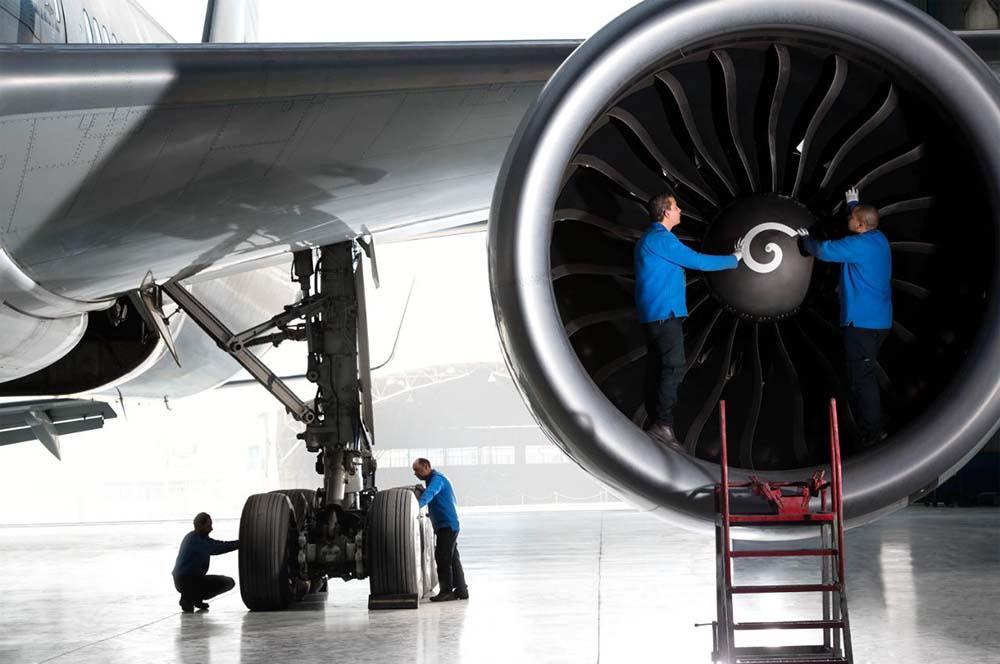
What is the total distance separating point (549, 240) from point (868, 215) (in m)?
0.98

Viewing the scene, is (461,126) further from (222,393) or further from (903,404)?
(222,393)

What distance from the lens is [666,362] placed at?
3.55 m

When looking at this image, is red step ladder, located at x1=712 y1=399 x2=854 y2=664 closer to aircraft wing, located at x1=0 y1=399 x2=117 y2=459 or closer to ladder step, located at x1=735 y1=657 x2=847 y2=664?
ladder step, located at x1=735 y1=657 x2=847 y2=664

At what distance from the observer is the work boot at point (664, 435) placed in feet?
11.2

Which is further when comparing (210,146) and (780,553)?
(210,146)

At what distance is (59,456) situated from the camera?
10664 mm

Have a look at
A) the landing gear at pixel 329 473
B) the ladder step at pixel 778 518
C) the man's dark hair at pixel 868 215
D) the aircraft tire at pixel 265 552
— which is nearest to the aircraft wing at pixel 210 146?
the man's dark hair at pixel 868 215

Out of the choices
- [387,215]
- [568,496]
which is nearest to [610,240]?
[387,215]

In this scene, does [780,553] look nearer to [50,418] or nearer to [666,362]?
[666,362]

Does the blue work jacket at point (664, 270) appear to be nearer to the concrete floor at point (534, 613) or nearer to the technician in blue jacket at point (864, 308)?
the technician in blue jacket at point (864, 308)

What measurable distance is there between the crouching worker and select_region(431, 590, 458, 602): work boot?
1249 millimetres

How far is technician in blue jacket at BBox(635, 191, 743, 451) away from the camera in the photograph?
11.5 ft

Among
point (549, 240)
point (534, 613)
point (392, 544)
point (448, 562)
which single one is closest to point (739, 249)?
point (549, 240)

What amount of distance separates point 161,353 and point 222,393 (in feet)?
19.3
